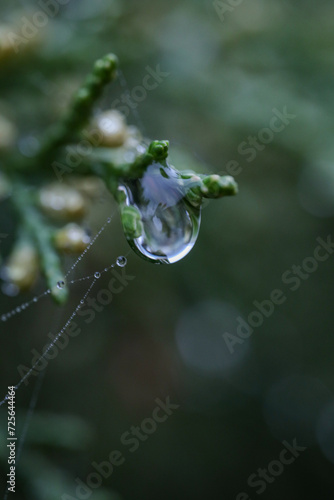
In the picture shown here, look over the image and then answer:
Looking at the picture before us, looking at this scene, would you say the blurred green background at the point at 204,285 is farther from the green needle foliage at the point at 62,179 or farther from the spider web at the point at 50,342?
the green needle foliage at the point at 62,179

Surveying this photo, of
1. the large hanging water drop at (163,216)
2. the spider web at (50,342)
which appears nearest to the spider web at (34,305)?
the spider web at (50,342)

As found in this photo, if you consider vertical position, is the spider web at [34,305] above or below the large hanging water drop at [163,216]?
below

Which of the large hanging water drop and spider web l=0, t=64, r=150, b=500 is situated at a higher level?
the large hanging water drop

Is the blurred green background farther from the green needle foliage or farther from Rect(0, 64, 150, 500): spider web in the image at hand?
the green needle foliage

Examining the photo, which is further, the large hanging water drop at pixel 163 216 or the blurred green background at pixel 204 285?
the blurred green background at pixel 204 285

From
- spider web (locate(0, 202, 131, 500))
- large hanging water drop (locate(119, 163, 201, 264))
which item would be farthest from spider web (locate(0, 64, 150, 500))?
large hanging water drop (locate(119, 163, 201, 264))

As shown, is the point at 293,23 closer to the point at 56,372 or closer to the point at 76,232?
the point at 76,232
